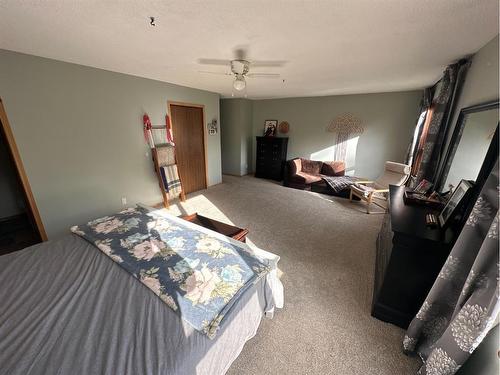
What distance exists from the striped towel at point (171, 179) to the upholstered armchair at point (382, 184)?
3473mm

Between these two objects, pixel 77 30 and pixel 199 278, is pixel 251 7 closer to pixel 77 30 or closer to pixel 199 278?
pixel 77 30

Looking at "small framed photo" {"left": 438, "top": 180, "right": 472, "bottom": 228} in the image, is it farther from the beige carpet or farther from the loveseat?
the loveseat

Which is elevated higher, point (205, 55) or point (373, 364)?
point (205, 55)

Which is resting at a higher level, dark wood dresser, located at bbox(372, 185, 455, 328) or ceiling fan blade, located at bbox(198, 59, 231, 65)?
ceiling fan blade, located at bbox(198, 59, 231, 65)

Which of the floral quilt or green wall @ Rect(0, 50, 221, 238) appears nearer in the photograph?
the floral quilt

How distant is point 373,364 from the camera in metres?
1.33

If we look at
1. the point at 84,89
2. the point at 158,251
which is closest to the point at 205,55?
the point at 84,89

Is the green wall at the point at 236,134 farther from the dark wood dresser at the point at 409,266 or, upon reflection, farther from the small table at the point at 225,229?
the dark wood dresser at the point at 409,266

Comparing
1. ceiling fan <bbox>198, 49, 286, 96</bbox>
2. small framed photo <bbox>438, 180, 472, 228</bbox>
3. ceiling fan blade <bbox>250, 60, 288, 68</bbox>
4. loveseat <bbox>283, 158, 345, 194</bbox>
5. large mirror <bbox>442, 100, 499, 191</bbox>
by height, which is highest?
ceiling fan blade <bbox>250, 60, 288, 68</bbox>

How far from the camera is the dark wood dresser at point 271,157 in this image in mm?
5605

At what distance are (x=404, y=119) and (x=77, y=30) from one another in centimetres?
550

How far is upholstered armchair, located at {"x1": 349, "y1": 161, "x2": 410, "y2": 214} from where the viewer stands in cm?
366

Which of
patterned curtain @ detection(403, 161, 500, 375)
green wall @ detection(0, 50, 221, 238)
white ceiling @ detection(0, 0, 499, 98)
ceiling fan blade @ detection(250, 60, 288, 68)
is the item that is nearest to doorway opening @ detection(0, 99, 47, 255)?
green wall @ detection(0, 50, 221, 238)

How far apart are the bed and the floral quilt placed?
0.16 feet
